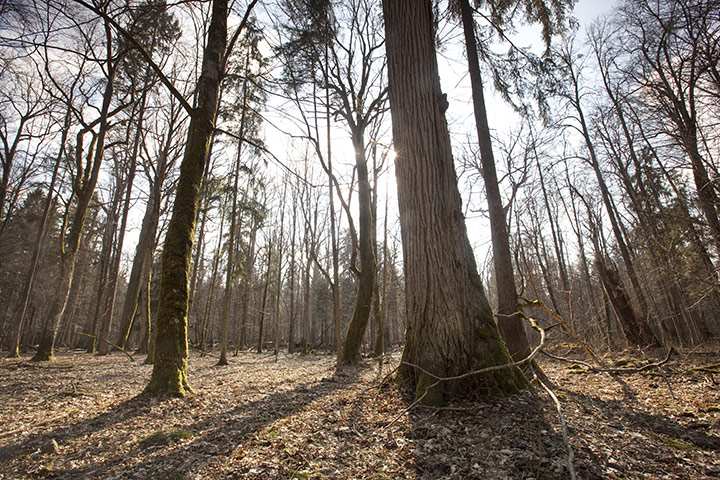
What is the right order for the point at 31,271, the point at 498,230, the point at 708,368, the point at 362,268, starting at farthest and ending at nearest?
1. the point at 31,271
2. the point at 362,268
3. the point at 498,230
4. the point at 708,368

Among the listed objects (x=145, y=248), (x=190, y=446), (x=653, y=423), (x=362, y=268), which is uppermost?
(x=145, y=248)

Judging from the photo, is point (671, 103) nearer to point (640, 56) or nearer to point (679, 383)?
point (640, 56)

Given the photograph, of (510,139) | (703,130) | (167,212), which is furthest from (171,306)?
(703,130)

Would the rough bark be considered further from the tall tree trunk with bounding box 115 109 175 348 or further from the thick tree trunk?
the thick tree trunk

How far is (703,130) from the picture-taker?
9.23 metres

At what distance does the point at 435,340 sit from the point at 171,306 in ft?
11.9

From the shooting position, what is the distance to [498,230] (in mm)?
5207

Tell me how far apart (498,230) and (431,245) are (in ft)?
8.08

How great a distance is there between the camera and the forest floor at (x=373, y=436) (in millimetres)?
2002

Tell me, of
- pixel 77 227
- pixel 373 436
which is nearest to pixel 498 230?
pixel 373 436

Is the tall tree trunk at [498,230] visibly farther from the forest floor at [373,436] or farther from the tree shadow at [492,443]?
the tree shadow at [492,443]

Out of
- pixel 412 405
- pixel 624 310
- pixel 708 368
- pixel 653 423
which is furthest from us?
pixel 624 310

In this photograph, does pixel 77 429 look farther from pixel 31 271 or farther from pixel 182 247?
pixel 31 271

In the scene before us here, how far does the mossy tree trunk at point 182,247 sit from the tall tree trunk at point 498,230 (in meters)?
4.71
